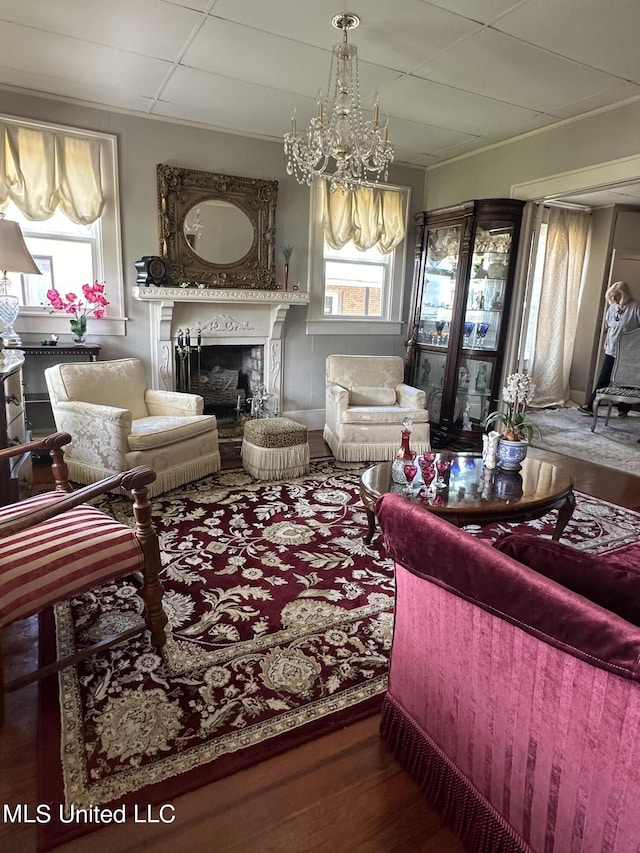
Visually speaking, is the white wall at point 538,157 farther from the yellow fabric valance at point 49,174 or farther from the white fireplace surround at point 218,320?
the yellow fabric valance at point 49,174

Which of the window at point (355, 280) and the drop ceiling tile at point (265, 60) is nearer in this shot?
the drop ceiling tile at point (265, 60)

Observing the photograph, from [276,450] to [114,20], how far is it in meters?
2.70

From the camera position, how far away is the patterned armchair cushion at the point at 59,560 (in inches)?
61.3

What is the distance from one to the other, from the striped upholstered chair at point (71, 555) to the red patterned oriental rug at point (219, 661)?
166 mm

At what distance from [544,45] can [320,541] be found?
3107 mm

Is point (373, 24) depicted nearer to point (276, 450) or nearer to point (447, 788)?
point (276, 450)

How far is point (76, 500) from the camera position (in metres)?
1.63

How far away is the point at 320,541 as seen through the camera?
9.70 feet

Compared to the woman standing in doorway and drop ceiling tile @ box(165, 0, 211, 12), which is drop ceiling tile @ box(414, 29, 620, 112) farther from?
the woman standing in doorway

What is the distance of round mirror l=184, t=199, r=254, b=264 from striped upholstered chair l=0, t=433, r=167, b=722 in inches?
129

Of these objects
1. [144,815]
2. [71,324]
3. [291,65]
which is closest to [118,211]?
[71,324]

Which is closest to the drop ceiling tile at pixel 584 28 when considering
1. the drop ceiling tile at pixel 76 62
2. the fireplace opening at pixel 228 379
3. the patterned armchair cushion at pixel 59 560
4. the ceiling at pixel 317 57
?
the ceiling at pixel 317 57

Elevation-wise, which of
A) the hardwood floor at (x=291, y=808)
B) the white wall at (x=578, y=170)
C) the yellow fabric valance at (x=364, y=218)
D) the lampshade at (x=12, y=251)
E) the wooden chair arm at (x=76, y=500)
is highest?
the white wall at (x=578, y=170)

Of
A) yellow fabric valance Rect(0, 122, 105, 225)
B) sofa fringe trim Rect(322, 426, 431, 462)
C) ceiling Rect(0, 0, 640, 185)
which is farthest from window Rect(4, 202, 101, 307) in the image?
sofa fringe trim Rect(322, 426, 431, 462)
